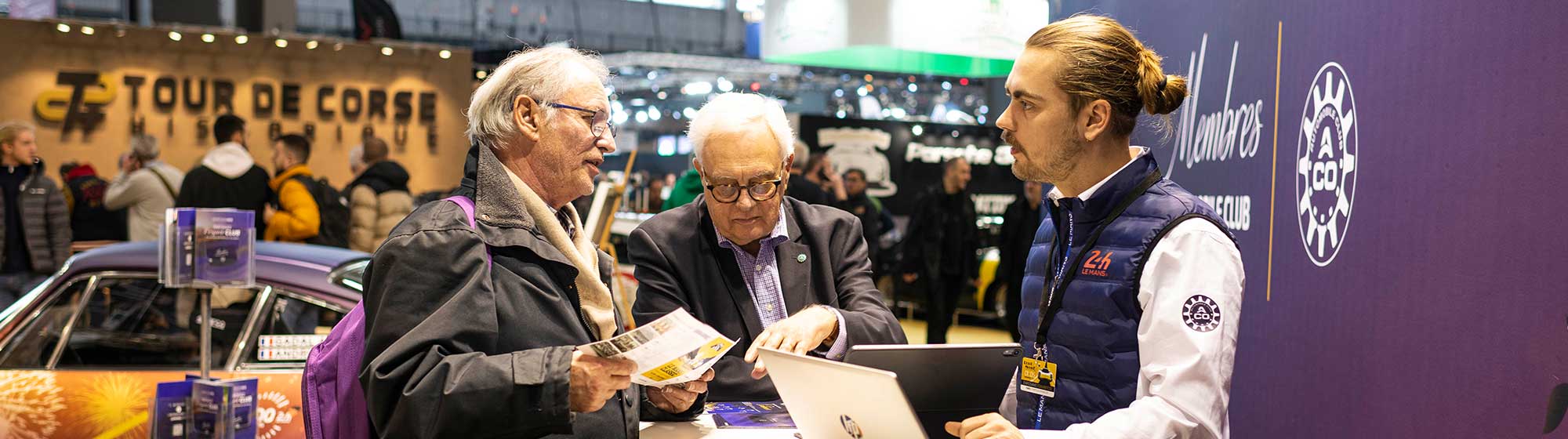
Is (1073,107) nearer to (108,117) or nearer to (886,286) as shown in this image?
(886,286)

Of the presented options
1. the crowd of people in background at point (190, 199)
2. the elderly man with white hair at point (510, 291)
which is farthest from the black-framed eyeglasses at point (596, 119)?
the crowd of people in background at point (190, 199)

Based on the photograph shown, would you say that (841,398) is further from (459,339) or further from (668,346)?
(459,339)

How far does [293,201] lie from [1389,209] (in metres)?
6.00

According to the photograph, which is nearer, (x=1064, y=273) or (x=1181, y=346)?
(x=1181, y=346)

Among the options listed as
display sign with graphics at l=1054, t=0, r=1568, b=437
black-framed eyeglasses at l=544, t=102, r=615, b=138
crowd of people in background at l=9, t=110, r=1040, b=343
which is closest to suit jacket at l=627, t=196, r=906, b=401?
black-framed eyeglasses at l=544, t=102, r=615, b=138

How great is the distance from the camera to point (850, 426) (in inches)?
60.4

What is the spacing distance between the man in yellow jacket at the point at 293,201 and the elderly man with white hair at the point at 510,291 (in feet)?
18.0

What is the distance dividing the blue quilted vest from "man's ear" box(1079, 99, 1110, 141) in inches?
2.7

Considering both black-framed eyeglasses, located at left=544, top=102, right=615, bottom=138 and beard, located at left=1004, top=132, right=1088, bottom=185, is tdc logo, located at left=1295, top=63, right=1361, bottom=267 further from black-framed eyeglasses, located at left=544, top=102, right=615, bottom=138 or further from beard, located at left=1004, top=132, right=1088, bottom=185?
black-framed eyeglasses, located at left=544, top=102, right=615, bottom=138

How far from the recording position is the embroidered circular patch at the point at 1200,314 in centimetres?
155

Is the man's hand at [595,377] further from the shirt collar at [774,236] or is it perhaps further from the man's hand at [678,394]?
the shirt collar at [774,236]

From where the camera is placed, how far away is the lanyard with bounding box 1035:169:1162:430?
1732mm

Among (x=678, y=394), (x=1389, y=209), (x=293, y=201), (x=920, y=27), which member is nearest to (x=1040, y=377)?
(x=678, y=394)

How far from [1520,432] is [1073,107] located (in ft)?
4.29
